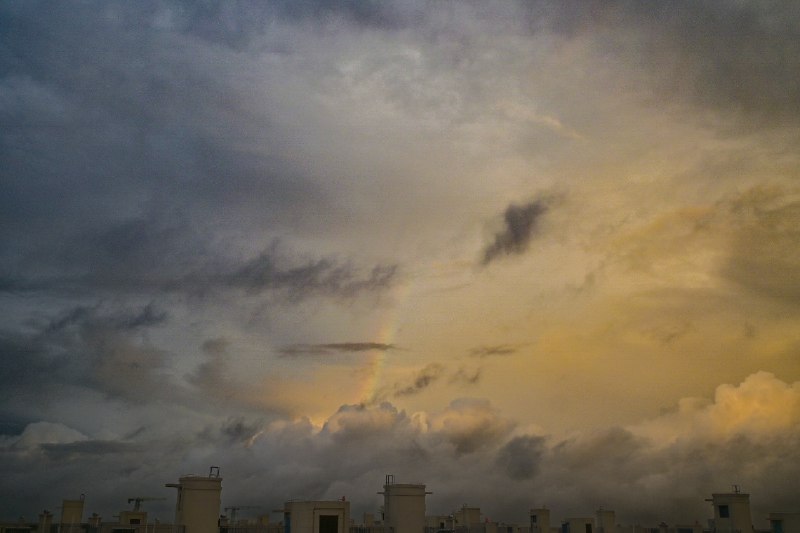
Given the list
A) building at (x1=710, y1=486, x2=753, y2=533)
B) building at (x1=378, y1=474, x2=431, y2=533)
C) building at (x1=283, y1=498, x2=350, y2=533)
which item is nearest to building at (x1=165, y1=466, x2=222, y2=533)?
building at (x1=283, y1=498, x2=350, y2=533)

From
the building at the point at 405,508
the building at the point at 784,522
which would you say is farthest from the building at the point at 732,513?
the building at the point at 405,508

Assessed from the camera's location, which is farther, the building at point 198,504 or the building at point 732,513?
the building at point 732,513

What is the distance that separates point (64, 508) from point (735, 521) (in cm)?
10171

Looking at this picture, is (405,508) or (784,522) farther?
(784,522)

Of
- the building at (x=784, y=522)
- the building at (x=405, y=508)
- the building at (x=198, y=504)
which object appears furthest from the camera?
the building at (x=784, y=522)

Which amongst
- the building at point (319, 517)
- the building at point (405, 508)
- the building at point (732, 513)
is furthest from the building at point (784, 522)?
the building at point (319, 517)

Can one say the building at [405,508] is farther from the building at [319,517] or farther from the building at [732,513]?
the building at [732,513]

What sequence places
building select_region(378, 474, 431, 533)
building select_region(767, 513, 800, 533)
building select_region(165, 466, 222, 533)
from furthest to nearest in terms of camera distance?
building select_region(767, 513, 800, 533) < building select_region(378, 474, 431, 533) < building select_region(165, 466, 222, 533)

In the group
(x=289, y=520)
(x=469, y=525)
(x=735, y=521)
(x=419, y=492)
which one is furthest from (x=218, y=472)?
(x=735, y=521)

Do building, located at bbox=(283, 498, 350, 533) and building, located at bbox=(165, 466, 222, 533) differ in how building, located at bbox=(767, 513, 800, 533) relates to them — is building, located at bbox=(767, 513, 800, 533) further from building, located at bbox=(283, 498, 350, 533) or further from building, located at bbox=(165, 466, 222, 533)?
building, located at bbox=(165, 466, 222, 533)

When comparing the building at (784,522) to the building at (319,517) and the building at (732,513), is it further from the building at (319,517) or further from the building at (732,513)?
the building at (319,517)

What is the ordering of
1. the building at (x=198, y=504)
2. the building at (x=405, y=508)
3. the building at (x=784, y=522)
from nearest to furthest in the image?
1. the building at (x=198, y=504)
2. the building at (x=405, y=508)
3. the building at (x=784, y=522)

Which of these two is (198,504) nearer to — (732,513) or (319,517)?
(319,517)

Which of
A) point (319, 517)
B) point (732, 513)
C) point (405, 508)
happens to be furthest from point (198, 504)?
point (732, 513)
